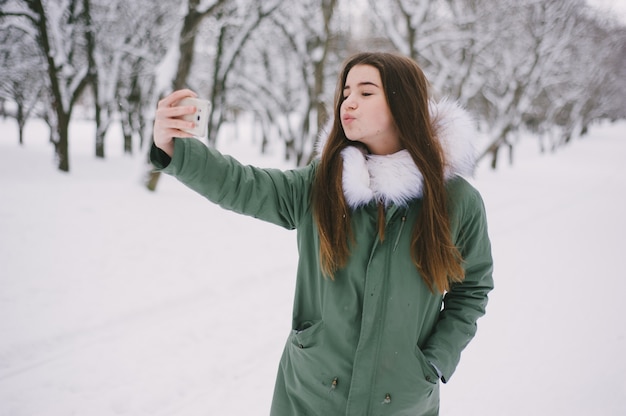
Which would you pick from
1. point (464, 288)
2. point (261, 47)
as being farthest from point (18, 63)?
point (464, 288)

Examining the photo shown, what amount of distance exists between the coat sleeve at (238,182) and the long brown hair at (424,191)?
0.11m

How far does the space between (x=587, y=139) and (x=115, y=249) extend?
49483 mm

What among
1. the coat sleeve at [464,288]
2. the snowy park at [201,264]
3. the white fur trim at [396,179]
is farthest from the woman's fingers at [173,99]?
the coat sleeve at [464,288]

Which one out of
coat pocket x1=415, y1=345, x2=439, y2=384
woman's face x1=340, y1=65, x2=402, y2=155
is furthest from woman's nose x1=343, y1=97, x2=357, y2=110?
coat pocket x1=415, y1=345, x2=439, y2=384

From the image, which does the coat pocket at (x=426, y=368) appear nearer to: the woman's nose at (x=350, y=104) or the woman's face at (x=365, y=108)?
the woman's face at (x=365, y=108)

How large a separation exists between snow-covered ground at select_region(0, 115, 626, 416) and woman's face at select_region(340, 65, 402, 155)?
239cm

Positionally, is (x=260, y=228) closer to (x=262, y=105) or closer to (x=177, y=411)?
(x=177, y=411)

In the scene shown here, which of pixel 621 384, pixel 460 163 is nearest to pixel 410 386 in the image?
pixel 460 163

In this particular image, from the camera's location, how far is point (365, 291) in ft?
4.66

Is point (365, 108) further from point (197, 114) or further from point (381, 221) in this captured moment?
point (197, 114)

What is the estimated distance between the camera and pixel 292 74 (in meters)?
18.8

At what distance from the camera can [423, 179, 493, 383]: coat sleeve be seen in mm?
1583

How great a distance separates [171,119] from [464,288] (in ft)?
4.54

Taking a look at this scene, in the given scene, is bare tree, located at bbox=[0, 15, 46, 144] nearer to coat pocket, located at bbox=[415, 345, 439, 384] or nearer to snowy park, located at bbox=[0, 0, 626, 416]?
snowy park, located at bbox=[0, 0, 626, 416]
